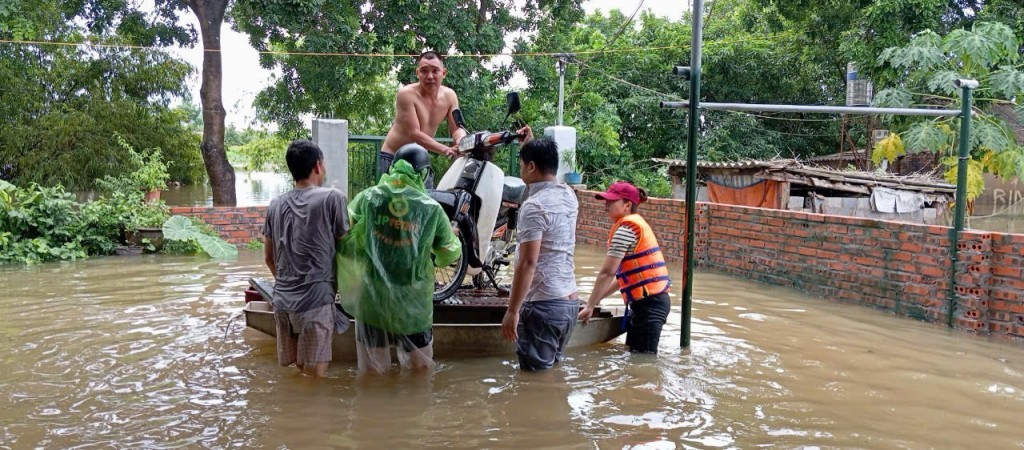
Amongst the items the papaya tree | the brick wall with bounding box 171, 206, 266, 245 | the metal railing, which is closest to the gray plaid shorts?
the brick wall with bounding box 171, 206, 266, 245

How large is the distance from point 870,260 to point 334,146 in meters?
7.16

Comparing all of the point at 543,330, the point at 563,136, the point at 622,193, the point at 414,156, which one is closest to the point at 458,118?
the point at 414,156

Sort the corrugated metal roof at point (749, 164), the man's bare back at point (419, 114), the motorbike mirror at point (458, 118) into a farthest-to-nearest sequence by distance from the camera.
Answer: the corrugated metal roof at point (749, 164) < the motorbike mirror at point (458, 118) < the man's bare back at point (419, 114)

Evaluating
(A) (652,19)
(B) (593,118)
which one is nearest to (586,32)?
(A) (652,19)

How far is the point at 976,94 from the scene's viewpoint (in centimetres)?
1370

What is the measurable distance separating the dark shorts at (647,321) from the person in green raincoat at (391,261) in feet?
4.44

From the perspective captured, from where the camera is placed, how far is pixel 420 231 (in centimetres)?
445

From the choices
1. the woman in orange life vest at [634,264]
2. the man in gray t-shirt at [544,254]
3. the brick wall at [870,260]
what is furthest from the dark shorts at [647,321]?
the brick wall at [870,260]

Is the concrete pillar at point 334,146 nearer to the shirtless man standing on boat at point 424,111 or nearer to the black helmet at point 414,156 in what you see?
the shirtless man standing on boat at point 424,111

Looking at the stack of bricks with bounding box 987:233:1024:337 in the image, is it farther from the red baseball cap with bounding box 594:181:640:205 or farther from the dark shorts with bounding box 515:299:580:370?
the dark shorts with bounding box 515:299:580:370

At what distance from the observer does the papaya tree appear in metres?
11.6

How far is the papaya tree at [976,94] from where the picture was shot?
11648mm

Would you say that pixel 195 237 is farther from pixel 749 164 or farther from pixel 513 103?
pixel 749 164

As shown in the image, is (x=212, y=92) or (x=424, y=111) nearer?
(x=424, y=111)
